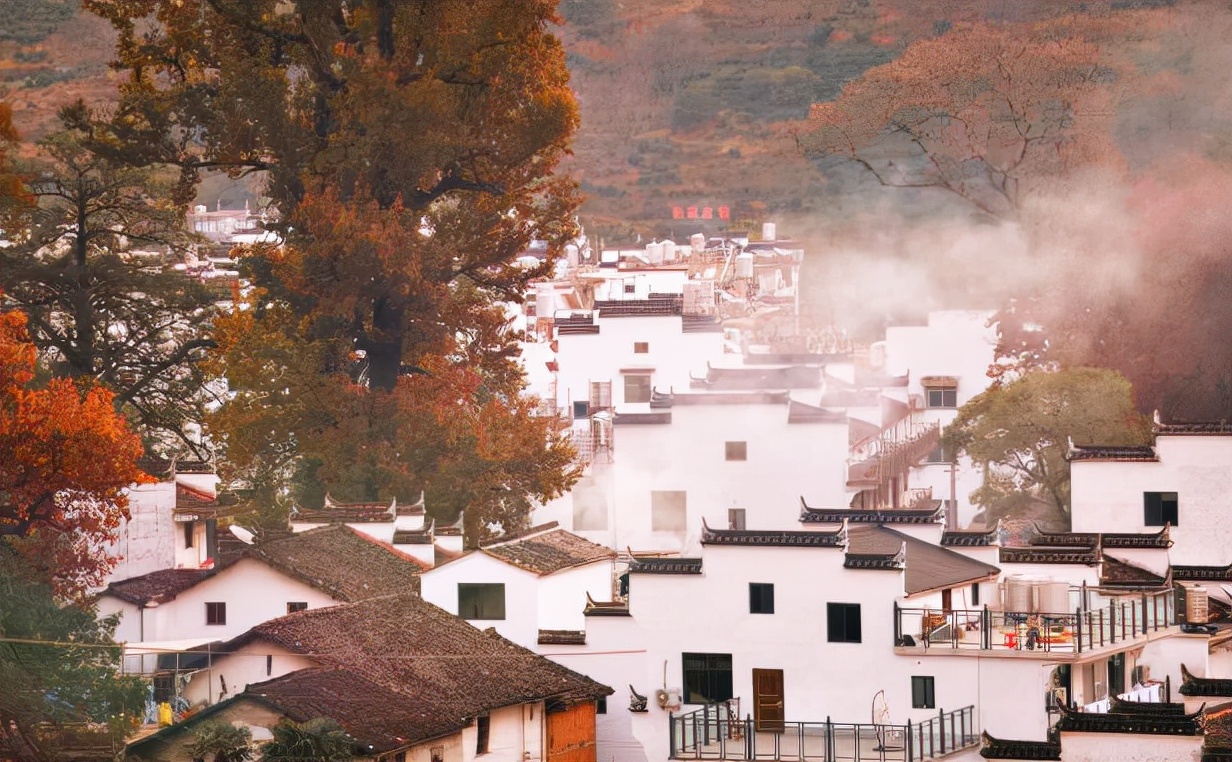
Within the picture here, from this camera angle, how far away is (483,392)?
769cm

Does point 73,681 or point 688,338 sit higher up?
point 688,338

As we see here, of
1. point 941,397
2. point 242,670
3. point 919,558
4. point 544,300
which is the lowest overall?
point 242,670

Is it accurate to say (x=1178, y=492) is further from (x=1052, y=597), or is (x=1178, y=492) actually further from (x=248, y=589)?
(x=248, y=589)

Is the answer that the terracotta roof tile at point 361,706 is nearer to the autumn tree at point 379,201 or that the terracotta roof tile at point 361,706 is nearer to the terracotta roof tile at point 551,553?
the terracotta roof tile at point 551,553

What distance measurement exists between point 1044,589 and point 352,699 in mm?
2407

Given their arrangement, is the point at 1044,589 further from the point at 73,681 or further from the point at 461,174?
the point at 73,681

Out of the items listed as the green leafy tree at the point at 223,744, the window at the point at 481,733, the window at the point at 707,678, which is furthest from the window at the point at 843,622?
the green leafy tree at the point at 223,744

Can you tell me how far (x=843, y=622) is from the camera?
278 inches

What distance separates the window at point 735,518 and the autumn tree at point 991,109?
4.22 feet

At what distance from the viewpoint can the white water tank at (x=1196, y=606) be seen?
7.50 metres

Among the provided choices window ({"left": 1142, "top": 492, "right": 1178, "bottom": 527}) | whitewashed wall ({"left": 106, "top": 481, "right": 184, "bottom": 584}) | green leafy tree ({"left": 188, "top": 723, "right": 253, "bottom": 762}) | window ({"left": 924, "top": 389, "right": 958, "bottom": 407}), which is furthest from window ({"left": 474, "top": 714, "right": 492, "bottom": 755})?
window ({"left": 1142, "top": 492, "right": 1178, "bottom": 527})

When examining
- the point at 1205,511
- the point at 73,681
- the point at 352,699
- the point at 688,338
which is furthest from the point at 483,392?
the point at 1205,511

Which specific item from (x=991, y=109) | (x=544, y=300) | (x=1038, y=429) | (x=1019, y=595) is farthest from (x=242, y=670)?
(x=991, y=109)

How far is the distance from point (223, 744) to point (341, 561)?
932 millimetres
